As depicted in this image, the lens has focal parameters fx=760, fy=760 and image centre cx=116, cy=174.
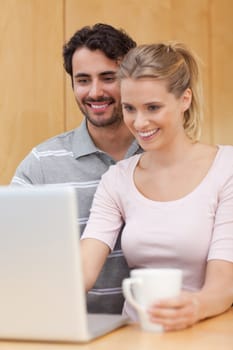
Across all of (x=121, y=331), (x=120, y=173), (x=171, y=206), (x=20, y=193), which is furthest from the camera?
(x=120, y=173)

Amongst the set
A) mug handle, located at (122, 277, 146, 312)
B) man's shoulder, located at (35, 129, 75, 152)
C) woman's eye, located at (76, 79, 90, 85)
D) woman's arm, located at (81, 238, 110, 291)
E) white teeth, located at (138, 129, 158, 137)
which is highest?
woman's eye, located at (76, 79, 90, 85)

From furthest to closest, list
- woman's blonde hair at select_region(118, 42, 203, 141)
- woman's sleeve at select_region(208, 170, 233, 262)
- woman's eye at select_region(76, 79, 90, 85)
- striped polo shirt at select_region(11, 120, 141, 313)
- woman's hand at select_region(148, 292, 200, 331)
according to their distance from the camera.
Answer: woman's eye at select_region(76, 79, 90, 85) < striped polo shirt at select_region(11, 120, 141, 313) < woman's blonde hair at select_region(118, 42, 203, 141) < woman's sleeve at select_region(208, 170, 233, 262) < woman's hand at select_region(148, 292, 200, 331)

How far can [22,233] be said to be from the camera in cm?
104

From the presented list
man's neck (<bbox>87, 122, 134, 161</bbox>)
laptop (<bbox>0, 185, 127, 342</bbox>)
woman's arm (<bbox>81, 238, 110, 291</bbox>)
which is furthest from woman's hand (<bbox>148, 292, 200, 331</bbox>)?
man's neck (<bbox>87, 122, 134, 161</bbox>)

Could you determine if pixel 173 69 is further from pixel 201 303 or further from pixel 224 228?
pixel 201 303

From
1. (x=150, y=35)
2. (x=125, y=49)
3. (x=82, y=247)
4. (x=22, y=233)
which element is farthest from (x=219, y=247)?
(x=150, y=35)

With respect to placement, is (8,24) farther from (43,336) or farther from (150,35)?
(43,336)

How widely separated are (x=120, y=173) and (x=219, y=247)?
36 centimetres

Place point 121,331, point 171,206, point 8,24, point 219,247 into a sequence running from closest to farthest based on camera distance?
1. point 121,331
2. point 219,247
3. point 171,206
4. point 8,24

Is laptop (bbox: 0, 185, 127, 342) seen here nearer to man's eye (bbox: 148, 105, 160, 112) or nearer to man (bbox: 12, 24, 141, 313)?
man's eye (bbox: 148, 105, 160, 112)

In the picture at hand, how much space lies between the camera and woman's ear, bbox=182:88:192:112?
166 cm

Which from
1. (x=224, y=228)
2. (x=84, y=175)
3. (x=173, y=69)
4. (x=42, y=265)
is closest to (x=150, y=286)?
(x=42, y=265)

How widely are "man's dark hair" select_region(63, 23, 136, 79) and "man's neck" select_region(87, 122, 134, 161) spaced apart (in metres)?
0.18

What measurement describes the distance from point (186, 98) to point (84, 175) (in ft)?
1.26
